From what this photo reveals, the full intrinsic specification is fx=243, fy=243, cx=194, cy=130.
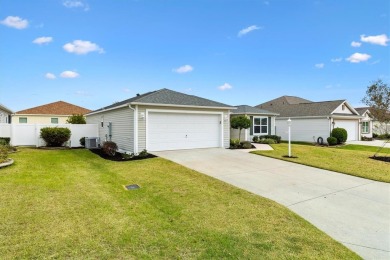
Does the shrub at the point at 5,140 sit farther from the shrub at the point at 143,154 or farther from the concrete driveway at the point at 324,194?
the concrete driveway at the point at 324,194

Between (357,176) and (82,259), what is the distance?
9.00 m

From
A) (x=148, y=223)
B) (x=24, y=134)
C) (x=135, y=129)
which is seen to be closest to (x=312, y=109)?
(x=135, y=129)

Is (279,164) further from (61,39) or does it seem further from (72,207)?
(61,39)

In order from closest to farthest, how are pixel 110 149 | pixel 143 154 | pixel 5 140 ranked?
pixel 143 154, pixel 110 149, pixel 5 140

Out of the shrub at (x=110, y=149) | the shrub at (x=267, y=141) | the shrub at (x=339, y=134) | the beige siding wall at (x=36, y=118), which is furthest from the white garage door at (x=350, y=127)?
the beige siding wall at (x=36, y=118)

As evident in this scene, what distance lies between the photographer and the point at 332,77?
23688 millimetres

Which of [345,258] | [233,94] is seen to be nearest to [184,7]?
[345,258]

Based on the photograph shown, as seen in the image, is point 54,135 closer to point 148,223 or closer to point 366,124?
point 148,223

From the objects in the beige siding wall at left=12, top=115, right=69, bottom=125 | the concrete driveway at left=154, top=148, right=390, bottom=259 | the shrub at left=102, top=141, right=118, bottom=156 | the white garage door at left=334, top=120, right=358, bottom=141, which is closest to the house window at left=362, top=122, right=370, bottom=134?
the white garage door at left=334, top=120, right=358, bottom=141

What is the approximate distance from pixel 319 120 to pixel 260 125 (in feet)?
20.8

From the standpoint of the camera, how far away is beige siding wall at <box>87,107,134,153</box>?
12516 millimetres

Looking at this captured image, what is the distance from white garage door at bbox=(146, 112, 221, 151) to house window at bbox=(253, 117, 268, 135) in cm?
746

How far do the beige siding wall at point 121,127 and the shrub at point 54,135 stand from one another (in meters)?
2.44

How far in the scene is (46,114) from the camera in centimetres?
3011
